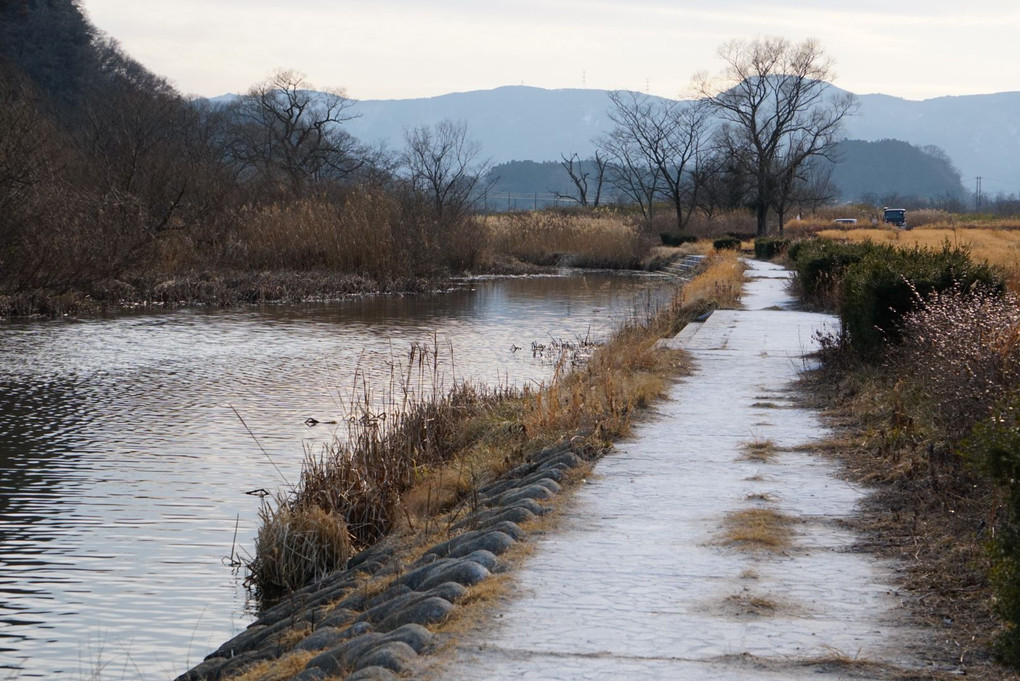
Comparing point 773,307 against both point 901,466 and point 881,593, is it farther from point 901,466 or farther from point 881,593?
point 881,593

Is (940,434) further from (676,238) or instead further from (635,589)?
(676,238)

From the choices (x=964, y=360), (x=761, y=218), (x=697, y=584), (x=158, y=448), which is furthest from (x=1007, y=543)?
(x=761, y=218)

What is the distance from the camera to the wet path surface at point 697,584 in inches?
171

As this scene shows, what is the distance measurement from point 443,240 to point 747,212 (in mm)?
35767

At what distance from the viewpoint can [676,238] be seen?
5447 centimetres

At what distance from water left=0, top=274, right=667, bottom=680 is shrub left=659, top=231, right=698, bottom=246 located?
96.7 feet

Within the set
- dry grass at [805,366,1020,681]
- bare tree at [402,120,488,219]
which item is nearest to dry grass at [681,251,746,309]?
bare tree at [402,120,488,219]

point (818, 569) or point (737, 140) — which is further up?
point (737, 140)

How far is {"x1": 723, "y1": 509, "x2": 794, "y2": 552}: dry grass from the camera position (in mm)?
6010

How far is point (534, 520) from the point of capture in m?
6.59

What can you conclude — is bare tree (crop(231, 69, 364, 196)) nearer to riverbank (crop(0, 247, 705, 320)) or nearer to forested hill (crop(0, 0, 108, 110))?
forested hill (crop(0, 0, 108, 110))

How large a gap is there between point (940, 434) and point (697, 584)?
3.33 metres

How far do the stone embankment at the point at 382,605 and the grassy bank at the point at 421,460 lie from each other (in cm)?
37

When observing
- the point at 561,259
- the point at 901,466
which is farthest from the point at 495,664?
the point at 561,259
